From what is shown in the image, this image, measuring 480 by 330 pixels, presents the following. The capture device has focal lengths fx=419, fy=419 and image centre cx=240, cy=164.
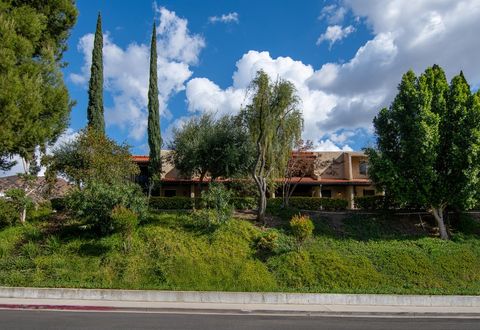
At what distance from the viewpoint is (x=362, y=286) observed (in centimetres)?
1680

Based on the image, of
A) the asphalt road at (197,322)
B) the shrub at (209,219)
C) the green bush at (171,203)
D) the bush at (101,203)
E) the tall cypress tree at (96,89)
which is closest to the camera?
the asphalt road at (197,322)

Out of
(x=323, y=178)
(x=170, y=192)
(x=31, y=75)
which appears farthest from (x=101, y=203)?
(x=323, y=178)

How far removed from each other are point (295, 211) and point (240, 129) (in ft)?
20.8

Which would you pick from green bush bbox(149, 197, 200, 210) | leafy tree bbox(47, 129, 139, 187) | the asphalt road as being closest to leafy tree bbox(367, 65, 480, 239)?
the asphalt road

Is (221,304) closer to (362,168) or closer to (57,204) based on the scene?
(57,204)

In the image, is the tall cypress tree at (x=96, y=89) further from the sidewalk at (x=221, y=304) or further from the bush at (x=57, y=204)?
the sidewalk at (x=221, y=304)

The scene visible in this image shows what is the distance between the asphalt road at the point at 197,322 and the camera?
34.7 feet

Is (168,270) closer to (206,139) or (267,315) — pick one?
(267,315)

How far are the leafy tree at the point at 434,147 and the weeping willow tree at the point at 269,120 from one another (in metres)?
4.60

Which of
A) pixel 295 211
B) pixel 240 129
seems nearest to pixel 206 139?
pixel 240 129

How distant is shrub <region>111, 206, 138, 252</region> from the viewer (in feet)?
60.3

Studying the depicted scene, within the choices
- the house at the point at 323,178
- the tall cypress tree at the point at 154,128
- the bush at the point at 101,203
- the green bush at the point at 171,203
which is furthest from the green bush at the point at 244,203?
the house at the point at 323,178

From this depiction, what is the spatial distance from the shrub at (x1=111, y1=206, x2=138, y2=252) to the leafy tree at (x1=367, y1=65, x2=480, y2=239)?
1273cm

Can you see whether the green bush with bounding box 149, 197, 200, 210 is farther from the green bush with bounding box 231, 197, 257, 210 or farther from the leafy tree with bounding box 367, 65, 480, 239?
the leafy tree with bounding box 367, 65, 480, 239
